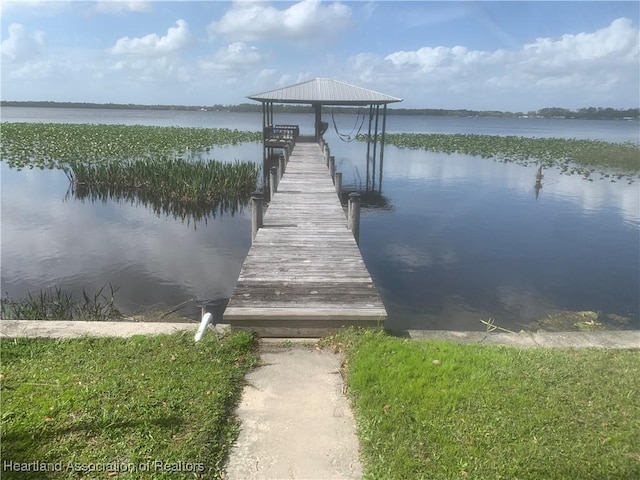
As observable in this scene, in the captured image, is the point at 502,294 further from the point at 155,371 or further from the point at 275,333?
the point at 155,371

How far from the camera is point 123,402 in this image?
3.69m

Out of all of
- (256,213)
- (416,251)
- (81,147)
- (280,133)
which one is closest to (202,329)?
(256,213)

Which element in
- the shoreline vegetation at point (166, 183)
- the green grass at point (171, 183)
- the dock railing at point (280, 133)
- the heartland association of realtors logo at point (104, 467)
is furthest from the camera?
the dock railing at point (280, 133)

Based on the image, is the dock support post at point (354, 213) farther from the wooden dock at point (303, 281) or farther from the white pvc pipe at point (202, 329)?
the white pvc pipe at point (202, 329)

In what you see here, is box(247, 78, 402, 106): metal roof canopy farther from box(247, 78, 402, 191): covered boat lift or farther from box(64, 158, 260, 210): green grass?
box(64, 158, 260, 210): green grass

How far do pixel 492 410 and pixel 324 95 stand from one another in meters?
21.1

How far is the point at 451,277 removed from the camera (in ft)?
A: 33.4

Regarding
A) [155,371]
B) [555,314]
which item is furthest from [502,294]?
[155,371]

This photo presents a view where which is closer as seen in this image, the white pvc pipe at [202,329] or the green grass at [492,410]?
the green grass at [492,410]

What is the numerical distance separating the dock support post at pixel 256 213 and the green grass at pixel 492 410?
4.00m

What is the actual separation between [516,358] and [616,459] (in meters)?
1.46

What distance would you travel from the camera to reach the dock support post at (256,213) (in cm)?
838

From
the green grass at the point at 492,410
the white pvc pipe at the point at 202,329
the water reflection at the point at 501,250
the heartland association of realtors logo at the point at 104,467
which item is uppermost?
the white pvc pipe at the point at 202,329

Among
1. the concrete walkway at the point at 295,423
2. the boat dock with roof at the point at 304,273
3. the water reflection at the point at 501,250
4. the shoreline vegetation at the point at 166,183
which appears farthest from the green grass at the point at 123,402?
the shoreline vegetation at the point at 166,183
